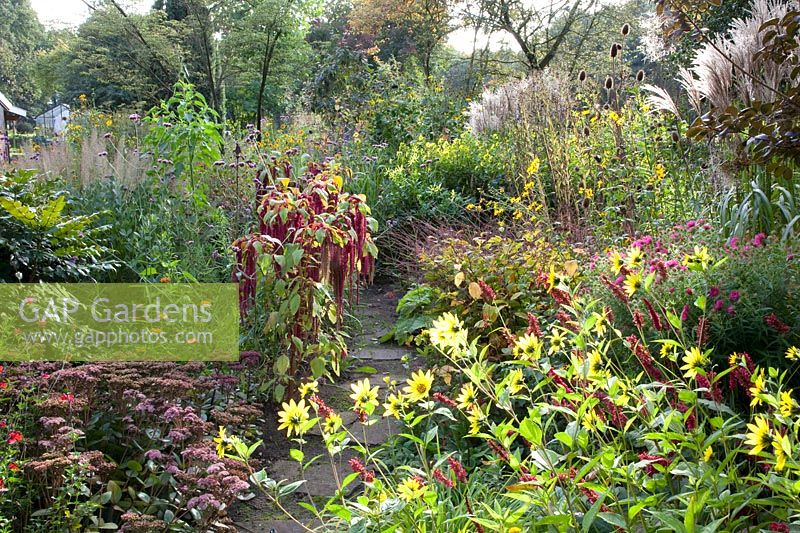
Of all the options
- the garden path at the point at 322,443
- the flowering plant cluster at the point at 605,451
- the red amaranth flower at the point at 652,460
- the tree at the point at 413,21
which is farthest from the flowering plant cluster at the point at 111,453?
the tree at the point at 413,21

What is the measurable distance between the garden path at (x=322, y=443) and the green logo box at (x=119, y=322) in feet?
1.90

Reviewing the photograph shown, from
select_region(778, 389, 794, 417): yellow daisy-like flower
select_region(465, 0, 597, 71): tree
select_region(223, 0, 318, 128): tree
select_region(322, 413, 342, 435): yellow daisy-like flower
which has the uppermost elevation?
select_region(465, 0, 597, 71): tree

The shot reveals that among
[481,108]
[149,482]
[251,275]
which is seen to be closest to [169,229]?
[251,275]

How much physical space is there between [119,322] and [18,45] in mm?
49739

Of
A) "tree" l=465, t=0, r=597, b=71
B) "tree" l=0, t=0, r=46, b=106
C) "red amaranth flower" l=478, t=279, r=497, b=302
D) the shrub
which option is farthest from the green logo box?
"tree" l=0, t=0, r=46, b=106

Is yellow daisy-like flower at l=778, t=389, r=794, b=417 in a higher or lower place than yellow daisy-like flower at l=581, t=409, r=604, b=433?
higher

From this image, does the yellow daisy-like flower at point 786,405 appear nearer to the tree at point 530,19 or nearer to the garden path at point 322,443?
the garden path at point 322,443

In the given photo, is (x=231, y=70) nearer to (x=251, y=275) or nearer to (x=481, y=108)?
(x=481, y=108)

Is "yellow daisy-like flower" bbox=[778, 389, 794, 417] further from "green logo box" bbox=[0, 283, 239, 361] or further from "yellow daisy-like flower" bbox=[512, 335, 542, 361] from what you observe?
"green logo box" bbox=[0, 283, 239, 361]

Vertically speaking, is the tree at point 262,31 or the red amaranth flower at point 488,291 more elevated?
the tree at point 262,31

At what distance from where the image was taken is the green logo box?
3.38 metres

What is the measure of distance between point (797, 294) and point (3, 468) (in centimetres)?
273

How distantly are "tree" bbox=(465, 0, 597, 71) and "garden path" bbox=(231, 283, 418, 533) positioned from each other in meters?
11.5

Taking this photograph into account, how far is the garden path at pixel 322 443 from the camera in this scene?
263cm
